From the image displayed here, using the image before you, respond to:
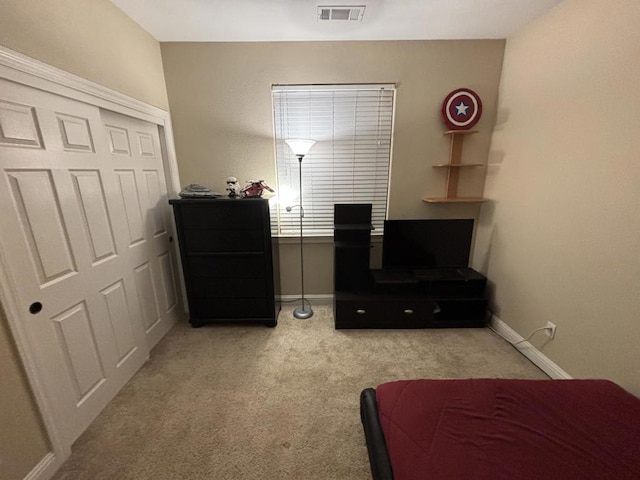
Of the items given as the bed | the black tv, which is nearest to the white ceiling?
the black tv

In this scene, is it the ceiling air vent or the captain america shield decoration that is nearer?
the ceiling air vent

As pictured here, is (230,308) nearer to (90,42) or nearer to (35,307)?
(35,307)

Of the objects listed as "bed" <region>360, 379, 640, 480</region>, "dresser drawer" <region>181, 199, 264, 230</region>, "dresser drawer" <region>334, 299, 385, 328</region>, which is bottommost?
"dresser drawer" <region>334, 299, 385, 328</region>

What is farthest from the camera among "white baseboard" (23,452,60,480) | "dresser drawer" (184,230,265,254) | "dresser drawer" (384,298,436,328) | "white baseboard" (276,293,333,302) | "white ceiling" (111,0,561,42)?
"white baseboard" (276,293,333,302)

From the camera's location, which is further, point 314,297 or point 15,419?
point 314,297

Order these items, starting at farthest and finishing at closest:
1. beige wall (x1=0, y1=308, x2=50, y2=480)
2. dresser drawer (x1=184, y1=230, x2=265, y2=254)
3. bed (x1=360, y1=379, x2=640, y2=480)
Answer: dresser drawer (x1=184, y1=230, x2=265, y2=254)
beige wall (x1=0, y1=308, x2=50, y2=480)
bed (x1=360, y1=379, x2=640, y2=480)

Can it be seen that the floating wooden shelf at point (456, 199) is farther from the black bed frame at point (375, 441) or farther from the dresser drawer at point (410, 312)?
the black bed frame at point (375, 441)

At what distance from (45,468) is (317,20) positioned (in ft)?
10.9

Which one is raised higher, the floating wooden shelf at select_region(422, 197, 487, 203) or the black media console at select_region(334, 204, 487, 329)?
the floating wooden shelf at select_region(422, 197, 487, 203)

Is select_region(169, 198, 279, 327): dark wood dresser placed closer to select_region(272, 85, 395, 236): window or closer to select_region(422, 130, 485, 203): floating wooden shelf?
select_region(272, 85, 395, 236): window

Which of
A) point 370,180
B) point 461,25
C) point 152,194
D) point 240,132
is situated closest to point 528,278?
point 370,180

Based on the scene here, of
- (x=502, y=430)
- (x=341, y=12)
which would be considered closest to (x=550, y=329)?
(x=502, y=430)

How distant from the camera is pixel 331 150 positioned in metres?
2.68

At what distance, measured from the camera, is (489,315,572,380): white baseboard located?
1877 millimetres
